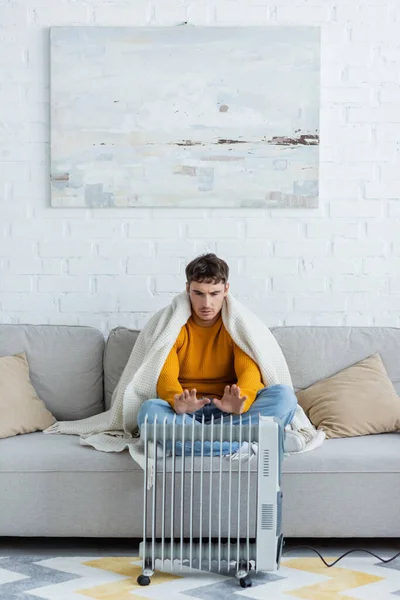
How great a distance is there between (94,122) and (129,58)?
0.97 ft

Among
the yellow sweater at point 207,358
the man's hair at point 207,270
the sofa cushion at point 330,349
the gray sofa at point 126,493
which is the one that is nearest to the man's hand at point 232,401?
the gray sofa at point 126,493

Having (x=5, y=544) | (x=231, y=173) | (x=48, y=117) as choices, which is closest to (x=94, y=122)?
(x=48, y=117)

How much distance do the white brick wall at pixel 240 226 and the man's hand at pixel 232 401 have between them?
1.01m

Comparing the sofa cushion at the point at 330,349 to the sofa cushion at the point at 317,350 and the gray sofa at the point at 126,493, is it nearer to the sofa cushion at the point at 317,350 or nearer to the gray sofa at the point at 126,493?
the sofa cushion at the point at 317,350

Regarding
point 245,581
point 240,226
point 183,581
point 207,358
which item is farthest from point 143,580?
point 240,226

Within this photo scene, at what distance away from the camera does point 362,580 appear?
271 centimetres

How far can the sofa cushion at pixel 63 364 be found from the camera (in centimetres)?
351

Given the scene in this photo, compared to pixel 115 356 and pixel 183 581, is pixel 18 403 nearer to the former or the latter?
Answer: pixel 115 356

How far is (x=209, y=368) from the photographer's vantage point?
10.8ft

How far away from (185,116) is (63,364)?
3.68 ft

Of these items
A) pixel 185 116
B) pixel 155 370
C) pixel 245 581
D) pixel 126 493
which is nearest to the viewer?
pixel 245 581

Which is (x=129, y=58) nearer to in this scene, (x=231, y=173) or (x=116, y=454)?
(x=231, y=173)

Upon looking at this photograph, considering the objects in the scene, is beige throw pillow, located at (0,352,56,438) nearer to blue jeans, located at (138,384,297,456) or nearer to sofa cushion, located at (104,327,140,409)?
sofa cushion, located at (104,327,140,409)

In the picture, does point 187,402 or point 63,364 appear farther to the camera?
point 63,364
